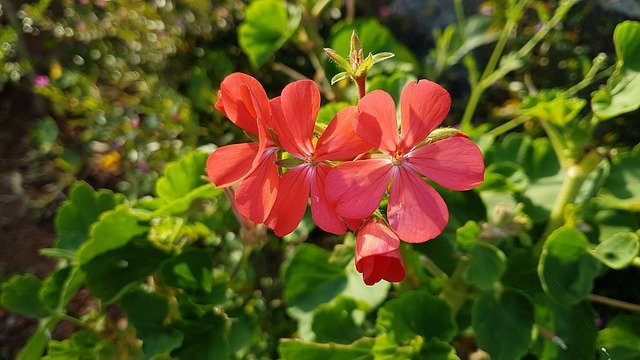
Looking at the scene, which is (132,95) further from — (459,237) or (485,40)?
(459,237)

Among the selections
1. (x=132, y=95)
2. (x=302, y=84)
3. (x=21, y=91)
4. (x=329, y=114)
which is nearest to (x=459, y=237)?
(x=329, y=114)

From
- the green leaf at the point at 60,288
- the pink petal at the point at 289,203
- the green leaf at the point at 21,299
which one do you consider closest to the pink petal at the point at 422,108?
the pink petal at the point at 289,203

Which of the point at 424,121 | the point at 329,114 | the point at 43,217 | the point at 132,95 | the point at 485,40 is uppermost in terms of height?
the point at 424,121

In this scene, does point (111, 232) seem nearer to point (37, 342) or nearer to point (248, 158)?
point (37, 342)

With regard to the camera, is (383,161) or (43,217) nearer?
(383,161)

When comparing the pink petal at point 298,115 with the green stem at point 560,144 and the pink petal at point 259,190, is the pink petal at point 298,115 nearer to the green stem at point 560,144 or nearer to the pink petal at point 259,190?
the pink petal at point 259,190

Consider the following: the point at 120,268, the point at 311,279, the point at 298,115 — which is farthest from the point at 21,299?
the point at 298,115

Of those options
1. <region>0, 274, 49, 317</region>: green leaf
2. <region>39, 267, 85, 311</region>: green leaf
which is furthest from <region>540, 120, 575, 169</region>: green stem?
<region>0, 274, 49, 317</region>: green leaf
